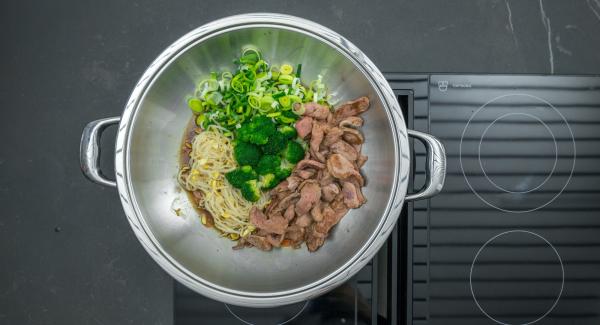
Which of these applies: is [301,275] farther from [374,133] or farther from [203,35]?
[203,35]

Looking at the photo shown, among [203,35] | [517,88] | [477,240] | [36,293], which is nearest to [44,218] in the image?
[36,293]

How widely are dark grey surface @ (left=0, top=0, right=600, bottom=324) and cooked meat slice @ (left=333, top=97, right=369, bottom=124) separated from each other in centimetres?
43

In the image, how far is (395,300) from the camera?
1.73 m

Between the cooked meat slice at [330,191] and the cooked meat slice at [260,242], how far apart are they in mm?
260

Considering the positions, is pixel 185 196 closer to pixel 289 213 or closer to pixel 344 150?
pixel 289 213

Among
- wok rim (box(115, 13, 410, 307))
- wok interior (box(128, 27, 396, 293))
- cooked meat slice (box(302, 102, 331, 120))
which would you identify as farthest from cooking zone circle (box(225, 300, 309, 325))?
cooked meat slice (box(302, 102, 331, 120))

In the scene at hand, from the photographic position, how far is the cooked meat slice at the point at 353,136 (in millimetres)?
1629

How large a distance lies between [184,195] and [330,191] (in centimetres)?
53

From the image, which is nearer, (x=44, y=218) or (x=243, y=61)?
(x=243, y=61)

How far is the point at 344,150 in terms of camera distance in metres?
1.63

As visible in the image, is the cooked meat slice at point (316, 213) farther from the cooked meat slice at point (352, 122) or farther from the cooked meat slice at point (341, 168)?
the cooked meat slice at point (352, 122)

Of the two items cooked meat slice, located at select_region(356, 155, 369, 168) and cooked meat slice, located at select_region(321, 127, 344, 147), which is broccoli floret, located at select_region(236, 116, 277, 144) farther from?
cooked meat slice, located at select_region(356, 155, 369, 168)

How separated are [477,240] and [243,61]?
3.68 feet

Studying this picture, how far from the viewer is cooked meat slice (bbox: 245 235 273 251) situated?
5.37 feet
